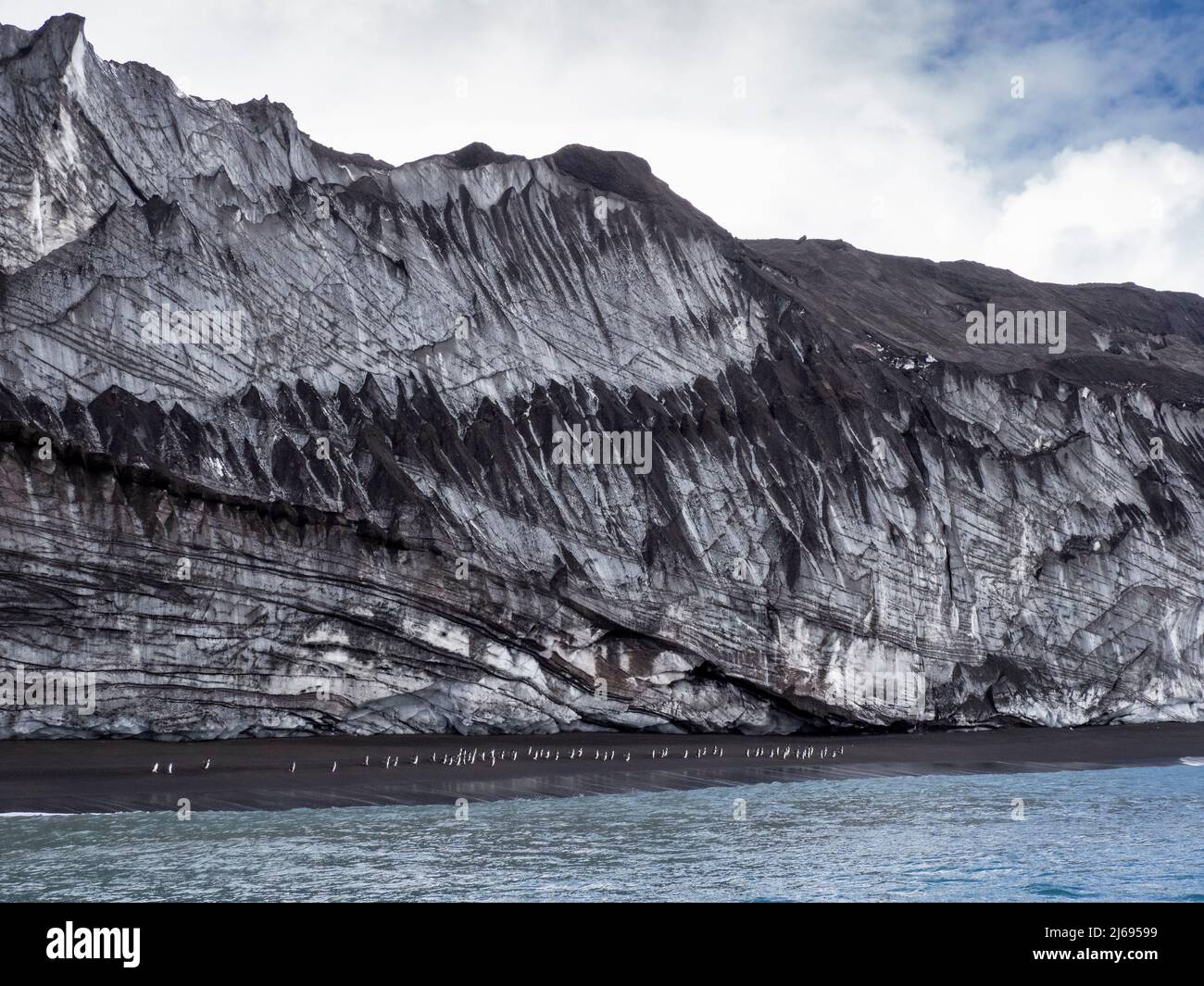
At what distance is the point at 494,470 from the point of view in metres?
44.7

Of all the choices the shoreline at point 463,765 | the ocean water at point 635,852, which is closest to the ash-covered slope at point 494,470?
the shoreline at point 463,765

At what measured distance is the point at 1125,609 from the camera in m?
55.2

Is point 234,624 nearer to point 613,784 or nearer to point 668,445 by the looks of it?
point 613,784

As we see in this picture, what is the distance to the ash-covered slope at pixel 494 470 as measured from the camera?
36.6 m

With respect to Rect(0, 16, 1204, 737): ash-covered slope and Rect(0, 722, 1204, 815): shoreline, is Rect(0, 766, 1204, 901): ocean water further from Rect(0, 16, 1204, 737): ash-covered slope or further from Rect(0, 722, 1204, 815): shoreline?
Rect(0, 16, 1204, 737): ash-covered slope

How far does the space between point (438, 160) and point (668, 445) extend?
16626 mm

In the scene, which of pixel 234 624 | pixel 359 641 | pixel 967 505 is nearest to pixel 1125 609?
pixel 967 505

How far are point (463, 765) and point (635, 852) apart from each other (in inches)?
484

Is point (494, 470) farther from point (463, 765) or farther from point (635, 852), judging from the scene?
point (635, 852)

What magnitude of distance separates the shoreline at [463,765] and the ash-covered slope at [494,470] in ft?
4.97

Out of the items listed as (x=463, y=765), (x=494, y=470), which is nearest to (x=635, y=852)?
(x=463, y=765)

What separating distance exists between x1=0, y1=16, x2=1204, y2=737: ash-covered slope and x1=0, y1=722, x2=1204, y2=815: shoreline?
1.52 meters

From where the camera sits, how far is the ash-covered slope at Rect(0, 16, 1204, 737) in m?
36.6

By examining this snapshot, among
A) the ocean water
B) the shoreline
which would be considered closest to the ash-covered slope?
the shoreline
